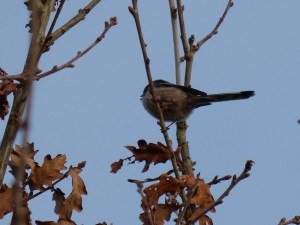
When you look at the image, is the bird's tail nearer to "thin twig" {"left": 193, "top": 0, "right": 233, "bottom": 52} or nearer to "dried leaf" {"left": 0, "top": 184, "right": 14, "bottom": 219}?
"thin twig" {"left": 193, "top": 0, "right": 233, "bottom": 52}

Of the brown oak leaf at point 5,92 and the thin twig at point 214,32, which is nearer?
the brown oak leaf at point 5,92

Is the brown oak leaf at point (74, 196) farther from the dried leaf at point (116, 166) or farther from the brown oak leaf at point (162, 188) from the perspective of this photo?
the dried leaf at point (116, 166)

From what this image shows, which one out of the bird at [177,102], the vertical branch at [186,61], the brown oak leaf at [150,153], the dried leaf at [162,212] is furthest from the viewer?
the bird at [177,102]

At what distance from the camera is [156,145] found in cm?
365

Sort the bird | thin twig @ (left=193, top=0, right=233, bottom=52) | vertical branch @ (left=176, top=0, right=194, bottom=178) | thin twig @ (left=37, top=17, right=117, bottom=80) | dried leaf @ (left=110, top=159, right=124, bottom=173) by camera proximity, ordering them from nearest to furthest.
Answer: thin twig @ (left=37, top=17, right=117, bottom=80)
dried leaf @ (left=110, top=159, right=124, bottom=173)
vertical branch @ (left=176, top=0, right=194, bottom=178)
thin twig @ (left=193, top=0, right=233, bottom=52)
the bird

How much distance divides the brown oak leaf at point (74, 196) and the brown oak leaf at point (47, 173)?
74 millimetres

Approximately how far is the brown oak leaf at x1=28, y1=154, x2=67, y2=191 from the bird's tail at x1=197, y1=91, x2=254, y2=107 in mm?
2637

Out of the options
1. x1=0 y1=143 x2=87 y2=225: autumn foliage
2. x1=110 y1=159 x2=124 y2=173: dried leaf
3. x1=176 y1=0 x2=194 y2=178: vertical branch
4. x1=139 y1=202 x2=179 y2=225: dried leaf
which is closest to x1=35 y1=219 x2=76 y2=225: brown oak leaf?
x1=0 y1=143 x2=87 y2=225: autumn foliage

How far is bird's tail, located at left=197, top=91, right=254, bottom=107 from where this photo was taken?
5.41 m

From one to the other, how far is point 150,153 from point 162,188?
39 centimetres

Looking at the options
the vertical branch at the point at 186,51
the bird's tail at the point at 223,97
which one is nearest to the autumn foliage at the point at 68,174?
the vertical branch at the point at 186,51

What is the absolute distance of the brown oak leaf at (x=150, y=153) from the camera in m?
3.58

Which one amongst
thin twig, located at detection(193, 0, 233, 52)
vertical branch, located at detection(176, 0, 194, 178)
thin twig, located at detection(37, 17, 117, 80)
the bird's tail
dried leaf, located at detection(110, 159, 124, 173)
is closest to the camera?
thin twig, located at detection(37, 17, 117, 80)

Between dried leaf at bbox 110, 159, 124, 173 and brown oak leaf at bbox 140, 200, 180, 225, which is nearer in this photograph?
brown oak leaf at bbox 140, 200, 180, 225
